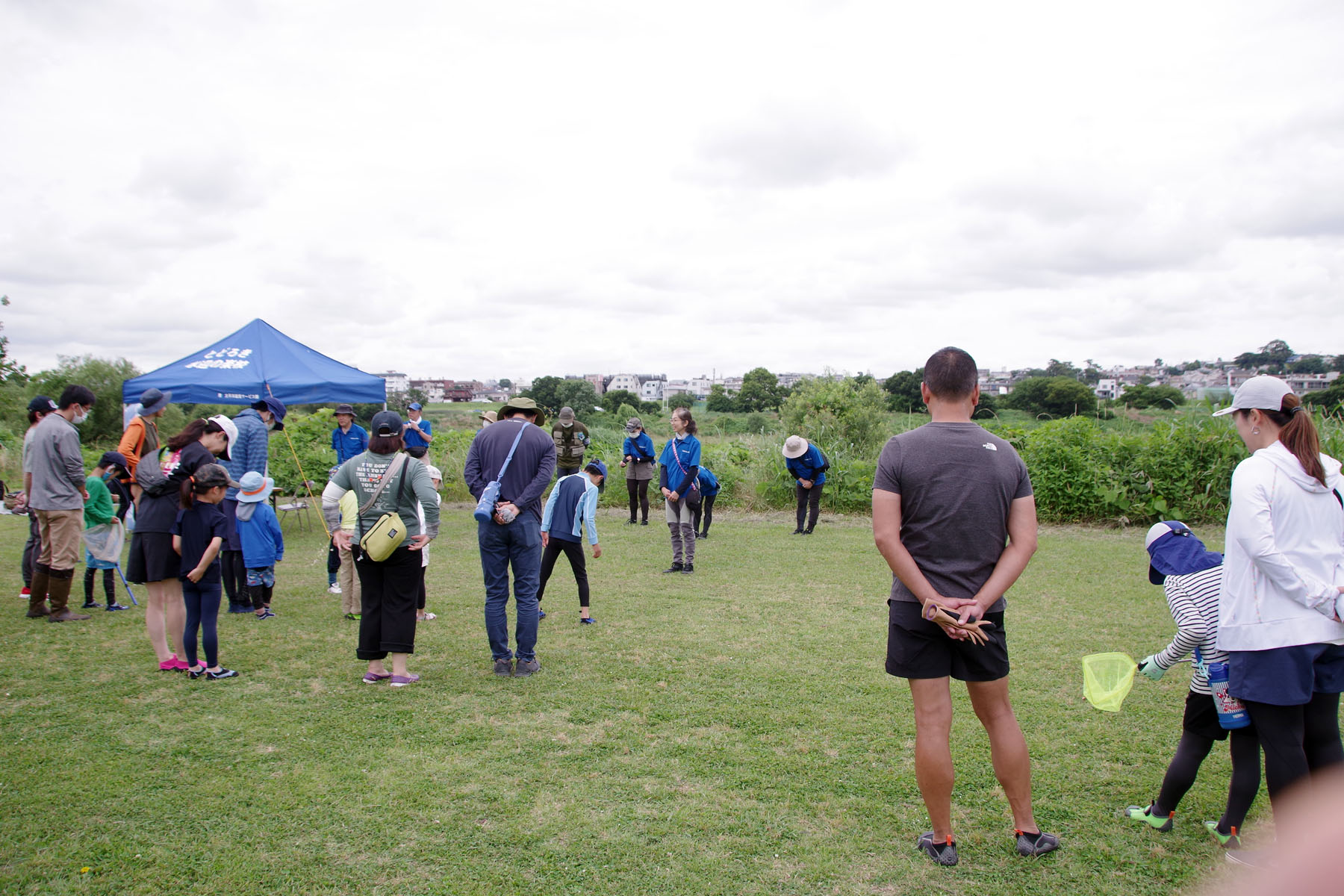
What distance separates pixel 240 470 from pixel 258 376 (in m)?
3.29

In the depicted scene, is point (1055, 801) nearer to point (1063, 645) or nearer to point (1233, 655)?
point (1233, 655)

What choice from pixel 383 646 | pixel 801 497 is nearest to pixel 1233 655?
pixel 383 646

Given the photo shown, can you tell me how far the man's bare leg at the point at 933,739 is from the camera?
3182 millimetres

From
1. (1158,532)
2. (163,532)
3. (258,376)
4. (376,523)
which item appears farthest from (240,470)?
(1158,532)

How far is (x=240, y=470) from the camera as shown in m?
7.87

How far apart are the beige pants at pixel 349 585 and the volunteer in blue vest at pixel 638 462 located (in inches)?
242

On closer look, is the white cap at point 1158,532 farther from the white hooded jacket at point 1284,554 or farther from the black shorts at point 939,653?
the black shorts at point 939,653

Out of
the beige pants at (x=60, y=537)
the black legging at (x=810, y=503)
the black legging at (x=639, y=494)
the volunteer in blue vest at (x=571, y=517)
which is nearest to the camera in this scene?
the volunteer in blue vest at (x=571, y=517)

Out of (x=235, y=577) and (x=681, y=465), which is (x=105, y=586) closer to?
(x=235, y=577)

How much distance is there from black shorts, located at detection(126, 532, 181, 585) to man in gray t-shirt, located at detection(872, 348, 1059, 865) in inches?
191

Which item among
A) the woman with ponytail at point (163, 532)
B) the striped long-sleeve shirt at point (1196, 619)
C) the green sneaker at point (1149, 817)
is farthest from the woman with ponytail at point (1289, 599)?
the woman with ponytail at point (163, 532)

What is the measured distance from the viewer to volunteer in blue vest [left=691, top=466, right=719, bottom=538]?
1034cm

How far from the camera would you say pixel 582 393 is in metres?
24.4

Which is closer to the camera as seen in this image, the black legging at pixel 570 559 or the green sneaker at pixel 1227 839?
the green sneaker at pixel 1227 839
